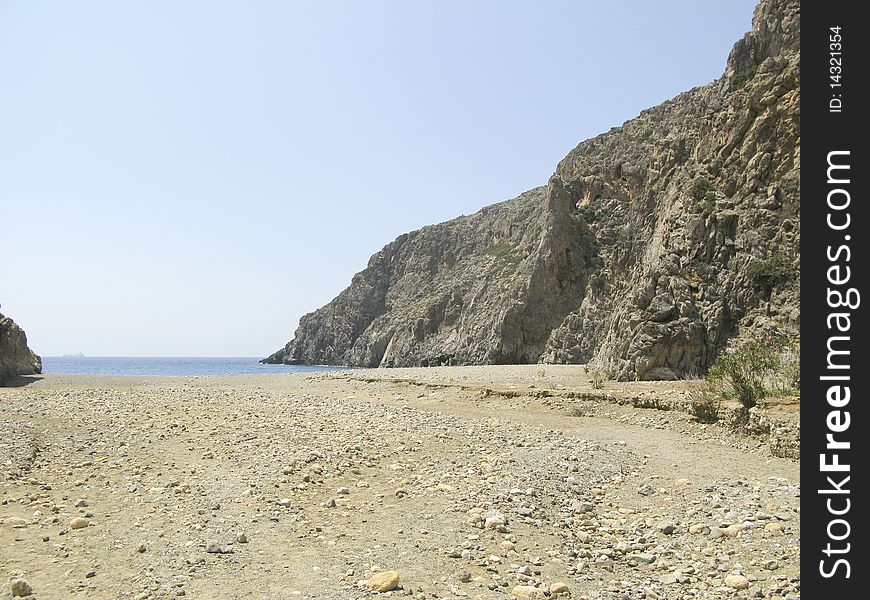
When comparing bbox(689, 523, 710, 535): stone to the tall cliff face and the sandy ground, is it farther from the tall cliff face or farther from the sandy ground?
the tall cliff face

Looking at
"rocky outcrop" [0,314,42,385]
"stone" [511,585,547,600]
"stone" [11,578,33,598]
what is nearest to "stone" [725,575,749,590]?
"stone" [511,585,547,600]

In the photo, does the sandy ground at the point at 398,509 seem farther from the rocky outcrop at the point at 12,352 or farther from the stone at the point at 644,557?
the rocky outcrop at the point at 12,352

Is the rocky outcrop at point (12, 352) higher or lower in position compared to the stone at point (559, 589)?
higher

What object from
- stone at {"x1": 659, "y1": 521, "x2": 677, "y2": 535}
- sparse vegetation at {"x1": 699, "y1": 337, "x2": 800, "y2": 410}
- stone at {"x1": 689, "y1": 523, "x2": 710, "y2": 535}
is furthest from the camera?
sparse vegetation at {"x1": 699, "y1": 337, "x2": 800, "y2": 410}

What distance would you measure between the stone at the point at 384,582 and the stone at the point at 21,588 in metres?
3.17

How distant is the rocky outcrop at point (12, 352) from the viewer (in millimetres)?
31984

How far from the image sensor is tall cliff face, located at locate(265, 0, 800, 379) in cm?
2455

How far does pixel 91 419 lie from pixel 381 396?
10.2m

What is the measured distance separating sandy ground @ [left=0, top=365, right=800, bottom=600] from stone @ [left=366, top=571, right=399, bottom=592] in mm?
21

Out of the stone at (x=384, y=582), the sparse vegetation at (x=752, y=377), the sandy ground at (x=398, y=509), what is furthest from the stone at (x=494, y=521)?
the sparse vegetation at (x=752, y=377)

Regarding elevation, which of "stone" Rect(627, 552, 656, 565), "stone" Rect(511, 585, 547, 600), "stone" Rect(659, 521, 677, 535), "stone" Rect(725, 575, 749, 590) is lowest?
"stone" Rect(511, 585, 547, 600)

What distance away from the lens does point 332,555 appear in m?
6.51
